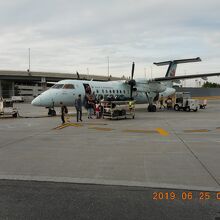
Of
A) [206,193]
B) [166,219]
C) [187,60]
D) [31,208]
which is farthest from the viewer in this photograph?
[187,60]

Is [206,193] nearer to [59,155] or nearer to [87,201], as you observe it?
[87,201]

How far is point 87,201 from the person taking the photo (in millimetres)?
4676

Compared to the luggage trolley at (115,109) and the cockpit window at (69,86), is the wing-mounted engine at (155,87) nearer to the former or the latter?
the luggage trolley at (115,109)

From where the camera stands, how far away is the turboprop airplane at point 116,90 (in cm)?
2205

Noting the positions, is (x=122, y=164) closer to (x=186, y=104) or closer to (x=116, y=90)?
(x=116, y=90)

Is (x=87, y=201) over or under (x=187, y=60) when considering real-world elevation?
under

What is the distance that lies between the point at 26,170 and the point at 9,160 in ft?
3.97

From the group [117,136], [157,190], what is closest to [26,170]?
[157,190]

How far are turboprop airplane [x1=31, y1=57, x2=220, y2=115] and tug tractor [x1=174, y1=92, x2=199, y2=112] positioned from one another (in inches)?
85.1
